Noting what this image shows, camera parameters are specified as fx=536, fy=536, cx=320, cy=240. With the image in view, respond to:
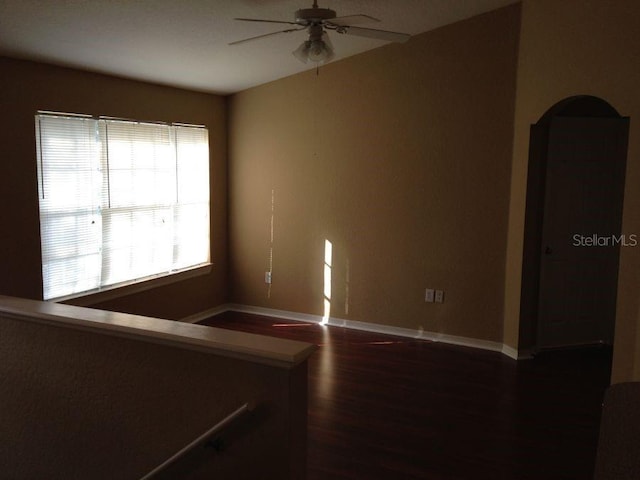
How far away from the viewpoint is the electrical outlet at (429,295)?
511cm

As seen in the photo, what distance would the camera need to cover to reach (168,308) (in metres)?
5.28

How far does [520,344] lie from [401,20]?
2902mm

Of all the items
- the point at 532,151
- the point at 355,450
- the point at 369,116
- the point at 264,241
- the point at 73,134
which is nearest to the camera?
the point at 355,450

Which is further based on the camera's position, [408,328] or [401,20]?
[408,328]

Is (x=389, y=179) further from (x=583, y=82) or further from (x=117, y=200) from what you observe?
(x=117, y=200)

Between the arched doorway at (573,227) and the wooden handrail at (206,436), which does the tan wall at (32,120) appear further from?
the arched doorway at (573,227)

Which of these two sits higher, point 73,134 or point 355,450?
point 73,134

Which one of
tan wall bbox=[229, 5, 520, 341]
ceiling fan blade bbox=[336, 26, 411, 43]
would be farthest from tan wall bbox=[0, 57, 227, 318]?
ceiling fan blade bbox=[336, 26, 411, 43]

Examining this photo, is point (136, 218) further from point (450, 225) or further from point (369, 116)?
point (450, 225)

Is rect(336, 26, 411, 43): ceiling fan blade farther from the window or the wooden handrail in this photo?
the window

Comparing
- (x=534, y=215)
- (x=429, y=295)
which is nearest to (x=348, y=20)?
(x=534, y=215)

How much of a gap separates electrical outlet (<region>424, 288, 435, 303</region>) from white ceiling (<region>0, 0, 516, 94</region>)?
7.72 feet

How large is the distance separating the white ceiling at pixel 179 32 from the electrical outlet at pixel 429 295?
235cm

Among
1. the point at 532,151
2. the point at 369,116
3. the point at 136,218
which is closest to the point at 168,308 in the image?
the point at 136,218
